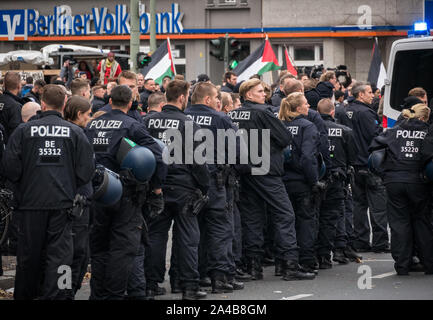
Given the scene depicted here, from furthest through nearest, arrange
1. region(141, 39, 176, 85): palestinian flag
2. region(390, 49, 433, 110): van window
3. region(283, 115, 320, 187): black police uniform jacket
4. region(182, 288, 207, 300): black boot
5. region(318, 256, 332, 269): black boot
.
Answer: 1. region(141, 39, 176, 85): palestinian flag
2. region(390, 49, 433, 110): van window
3. region(318, 256, 332, 269): black boot
4. region(283, 115, 320, 187): black police uniform jacket
5. region(182, 288, 207, 300): black boot

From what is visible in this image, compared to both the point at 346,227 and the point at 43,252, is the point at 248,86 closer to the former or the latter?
Result: the point at 346,227

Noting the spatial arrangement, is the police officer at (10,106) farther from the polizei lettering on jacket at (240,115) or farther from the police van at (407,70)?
the police van at (407,70)

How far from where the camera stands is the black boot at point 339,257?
41.3 ft

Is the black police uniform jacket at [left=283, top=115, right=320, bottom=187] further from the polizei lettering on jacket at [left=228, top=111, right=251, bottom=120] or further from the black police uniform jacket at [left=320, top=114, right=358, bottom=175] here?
the black police uniform jacket at [left=320, top=114, right=358, bottom=175]

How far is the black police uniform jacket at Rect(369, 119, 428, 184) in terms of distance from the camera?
11641 millimetres

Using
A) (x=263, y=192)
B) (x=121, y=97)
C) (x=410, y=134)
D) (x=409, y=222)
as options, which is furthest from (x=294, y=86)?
(x=121, y=97)

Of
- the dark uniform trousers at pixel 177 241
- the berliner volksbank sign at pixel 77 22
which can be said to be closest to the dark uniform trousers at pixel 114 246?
the dark uniform trousers at pixel 177 241

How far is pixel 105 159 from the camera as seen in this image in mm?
9344

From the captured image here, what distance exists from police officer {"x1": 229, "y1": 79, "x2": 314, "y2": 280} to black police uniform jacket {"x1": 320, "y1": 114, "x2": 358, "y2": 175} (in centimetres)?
139

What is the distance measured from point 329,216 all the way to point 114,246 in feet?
12.9

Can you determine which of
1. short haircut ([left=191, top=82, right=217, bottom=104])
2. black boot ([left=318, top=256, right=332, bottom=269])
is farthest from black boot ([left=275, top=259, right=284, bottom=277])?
short haircut ([left=191, top=82, right=217, bottom=104])

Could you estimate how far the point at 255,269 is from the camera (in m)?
11.3

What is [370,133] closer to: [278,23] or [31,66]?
[31,66]

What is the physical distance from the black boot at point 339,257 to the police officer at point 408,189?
0.94 m
